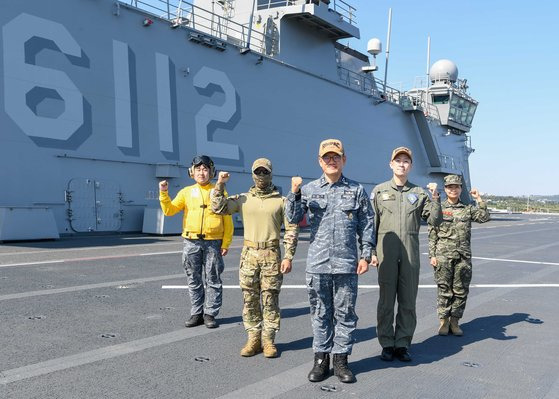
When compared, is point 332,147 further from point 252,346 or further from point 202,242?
point 202,242

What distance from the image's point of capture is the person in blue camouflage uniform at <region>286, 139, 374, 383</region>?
152 inches

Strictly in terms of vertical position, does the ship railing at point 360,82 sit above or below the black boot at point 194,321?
above

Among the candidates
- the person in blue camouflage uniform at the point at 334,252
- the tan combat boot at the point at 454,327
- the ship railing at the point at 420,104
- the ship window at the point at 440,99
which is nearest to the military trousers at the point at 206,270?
the person in blue camouflage uniform at the point at 334,252

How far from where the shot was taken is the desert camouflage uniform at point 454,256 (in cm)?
525

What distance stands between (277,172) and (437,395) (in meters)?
16.9

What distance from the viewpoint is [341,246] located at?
387 cm

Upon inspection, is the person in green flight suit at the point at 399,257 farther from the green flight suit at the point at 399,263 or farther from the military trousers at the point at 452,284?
the military trousers at the point at 452,284

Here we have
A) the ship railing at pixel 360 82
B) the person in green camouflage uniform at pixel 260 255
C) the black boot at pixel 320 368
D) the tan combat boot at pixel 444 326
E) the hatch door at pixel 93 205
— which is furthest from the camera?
the ship railing at pixel 360 82

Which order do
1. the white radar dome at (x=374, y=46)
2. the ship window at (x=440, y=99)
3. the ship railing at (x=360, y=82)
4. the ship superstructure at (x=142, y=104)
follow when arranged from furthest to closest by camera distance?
the ship window at (x=440, y=99) → the white radar dome at (x=374, y=46) → the ship railing at (x=360, y=82) → the ship superstructure at (x=142, y=104)

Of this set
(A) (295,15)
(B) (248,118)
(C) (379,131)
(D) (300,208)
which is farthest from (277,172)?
(D) (300,208)

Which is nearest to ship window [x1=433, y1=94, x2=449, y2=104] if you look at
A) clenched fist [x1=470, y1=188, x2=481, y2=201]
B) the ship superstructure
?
the ship superstructure

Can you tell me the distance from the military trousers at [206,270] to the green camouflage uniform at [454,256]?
2.34 m

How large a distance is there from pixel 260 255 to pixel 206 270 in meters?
1.12

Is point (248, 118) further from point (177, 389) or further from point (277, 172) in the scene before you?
point (177, 389)
